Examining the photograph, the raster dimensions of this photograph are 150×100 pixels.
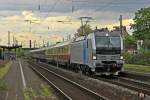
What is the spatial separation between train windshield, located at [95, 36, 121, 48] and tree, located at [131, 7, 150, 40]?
197 feet

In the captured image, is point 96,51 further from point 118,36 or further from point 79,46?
point 79,46

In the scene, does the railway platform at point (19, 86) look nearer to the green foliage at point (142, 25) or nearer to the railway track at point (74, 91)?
the railway track at point (74, 91)

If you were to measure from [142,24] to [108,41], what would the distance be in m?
63.2

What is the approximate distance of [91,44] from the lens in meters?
33.4

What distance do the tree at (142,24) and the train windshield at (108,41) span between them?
2367 inches

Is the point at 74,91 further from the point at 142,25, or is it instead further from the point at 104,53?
the point at 142,25

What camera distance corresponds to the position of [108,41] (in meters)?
33.5

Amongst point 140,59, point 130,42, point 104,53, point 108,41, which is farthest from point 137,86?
point 130,42

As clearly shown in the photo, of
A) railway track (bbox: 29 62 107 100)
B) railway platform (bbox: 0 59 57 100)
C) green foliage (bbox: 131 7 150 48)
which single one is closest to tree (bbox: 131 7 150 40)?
green foliage (bbox: 131 7 150 48)

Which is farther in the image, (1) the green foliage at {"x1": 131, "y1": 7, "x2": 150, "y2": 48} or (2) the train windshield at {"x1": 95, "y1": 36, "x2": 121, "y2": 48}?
(1) the green foliage at {"x1": 131, "y1": 7, "x2": 150, "y2": 48}

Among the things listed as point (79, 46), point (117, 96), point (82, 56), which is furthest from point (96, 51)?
point (117, 96)

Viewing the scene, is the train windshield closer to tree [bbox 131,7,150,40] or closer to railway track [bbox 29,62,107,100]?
railway track [bbox 29,62,107,100]

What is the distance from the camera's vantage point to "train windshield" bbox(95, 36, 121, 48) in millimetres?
33216

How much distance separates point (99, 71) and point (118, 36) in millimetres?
3155
